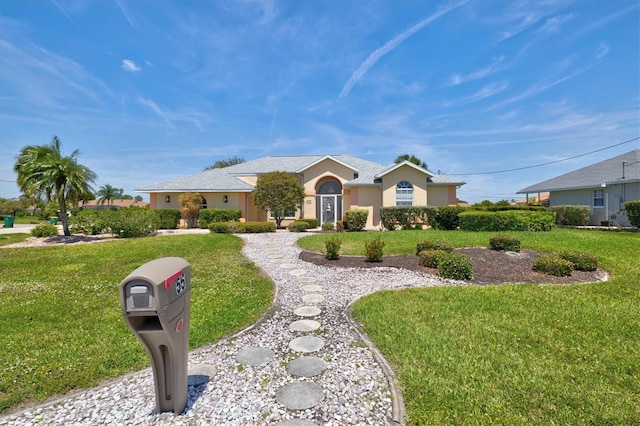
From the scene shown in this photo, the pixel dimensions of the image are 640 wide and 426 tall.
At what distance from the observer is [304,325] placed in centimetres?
459

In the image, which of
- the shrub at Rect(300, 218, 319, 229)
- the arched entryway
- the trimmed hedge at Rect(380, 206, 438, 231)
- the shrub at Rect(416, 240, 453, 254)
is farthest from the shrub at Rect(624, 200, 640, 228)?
the shrub at Rect(300, 218, 319, 229)

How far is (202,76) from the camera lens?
1262cm

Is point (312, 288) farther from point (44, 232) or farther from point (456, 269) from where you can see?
point (44, 232)

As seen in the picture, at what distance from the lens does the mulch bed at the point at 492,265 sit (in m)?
7.21

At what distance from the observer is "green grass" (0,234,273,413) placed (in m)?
3.29

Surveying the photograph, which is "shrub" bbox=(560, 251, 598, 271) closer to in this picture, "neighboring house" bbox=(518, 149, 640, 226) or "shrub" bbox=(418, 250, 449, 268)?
"shrub" bbox=(418, 250, 449, 268)

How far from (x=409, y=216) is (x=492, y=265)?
9.80 meters

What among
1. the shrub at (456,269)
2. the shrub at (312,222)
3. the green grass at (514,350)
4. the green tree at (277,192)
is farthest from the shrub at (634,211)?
the green tree at (277,192)

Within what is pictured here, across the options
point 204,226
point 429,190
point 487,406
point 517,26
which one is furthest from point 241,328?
point 429,190

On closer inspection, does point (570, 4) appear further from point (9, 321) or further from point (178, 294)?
point (9, 321)

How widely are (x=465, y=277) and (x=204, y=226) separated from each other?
58.0 feet

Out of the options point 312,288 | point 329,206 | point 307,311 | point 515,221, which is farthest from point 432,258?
point 329,206

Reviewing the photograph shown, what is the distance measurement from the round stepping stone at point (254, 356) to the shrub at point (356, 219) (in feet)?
48.8

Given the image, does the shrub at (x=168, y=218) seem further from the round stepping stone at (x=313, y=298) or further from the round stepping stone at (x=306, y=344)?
the round stepping stone at (x=306, y=344)
